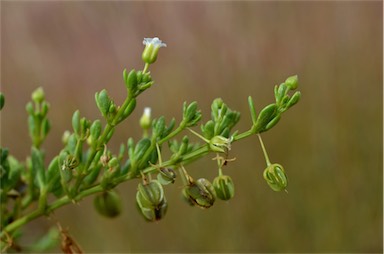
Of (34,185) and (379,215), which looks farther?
(379,215)

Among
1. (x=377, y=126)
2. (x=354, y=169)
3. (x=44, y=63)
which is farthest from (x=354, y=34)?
(x=44, y=63)

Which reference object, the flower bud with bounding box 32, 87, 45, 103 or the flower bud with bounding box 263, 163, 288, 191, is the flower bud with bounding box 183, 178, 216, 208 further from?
the flower bud with bounding box 32, 87, 45, 103

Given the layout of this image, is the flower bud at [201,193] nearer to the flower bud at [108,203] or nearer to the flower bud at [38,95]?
the flower bud at [108,203]

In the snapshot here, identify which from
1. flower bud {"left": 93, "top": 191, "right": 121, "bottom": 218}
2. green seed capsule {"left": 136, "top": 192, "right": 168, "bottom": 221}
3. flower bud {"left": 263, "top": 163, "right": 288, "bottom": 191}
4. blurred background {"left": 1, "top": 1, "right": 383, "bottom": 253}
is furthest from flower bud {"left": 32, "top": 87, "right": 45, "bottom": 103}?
blurred background {"left": 1, "top": 1, "right": 383, "bottom": 253}

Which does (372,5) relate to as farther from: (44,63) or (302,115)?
(44,63)

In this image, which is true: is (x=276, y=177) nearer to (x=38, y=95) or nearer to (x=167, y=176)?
(x=167, y=176)
